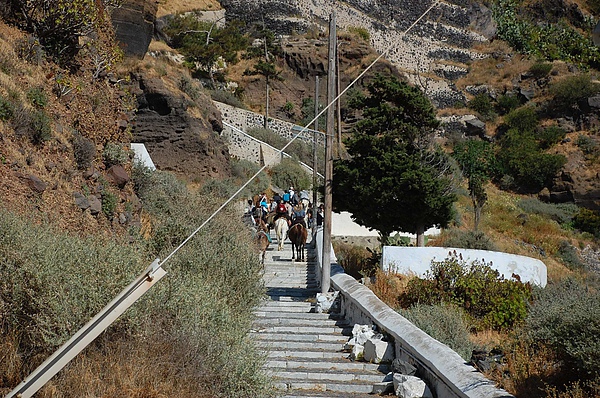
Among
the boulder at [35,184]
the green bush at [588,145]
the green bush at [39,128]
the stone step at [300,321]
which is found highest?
the green bush at [588,145]

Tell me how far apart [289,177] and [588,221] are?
19661 mm

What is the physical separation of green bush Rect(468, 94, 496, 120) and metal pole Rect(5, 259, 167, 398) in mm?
67357

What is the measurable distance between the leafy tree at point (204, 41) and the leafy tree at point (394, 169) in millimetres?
39239

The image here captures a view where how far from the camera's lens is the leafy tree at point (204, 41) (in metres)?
59.6

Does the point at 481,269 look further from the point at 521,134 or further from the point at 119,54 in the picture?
the point at 521,134

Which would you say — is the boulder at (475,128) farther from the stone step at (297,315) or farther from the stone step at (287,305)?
the stone step at (297,315)

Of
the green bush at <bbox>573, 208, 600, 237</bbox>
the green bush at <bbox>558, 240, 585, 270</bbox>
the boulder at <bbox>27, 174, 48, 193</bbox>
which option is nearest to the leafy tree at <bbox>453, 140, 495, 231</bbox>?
the green bush at <bbox>573, 208, 600, 237</bbox>

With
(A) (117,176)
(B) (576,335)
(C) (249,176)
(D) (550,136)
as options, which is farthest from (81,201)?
(D) (550,136)

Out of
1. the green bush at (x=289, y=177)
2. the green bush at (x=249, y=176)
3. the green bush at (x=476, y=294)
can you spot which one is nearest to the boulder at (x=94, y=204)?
the green bush at (x=476, y=294)

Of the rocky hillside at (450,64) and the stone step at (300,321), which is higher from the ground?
the rocky hillside at (450,64)

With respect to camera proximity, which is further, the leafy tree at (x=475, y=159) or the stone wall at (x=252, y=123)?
the leafy tree at (x=475, y=159)

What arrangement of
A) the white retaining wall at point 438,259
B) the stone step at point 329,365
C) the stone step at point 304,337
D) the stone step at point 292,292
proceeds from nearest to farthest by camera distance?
the stone step at point 329,365 < the stone step at point 304,337 < the stone step at point 292,292 < the white retaining wall at point 438,259

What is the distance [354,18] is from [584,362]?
81.7 m

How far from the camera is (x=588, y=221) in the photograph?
47.3 meters
